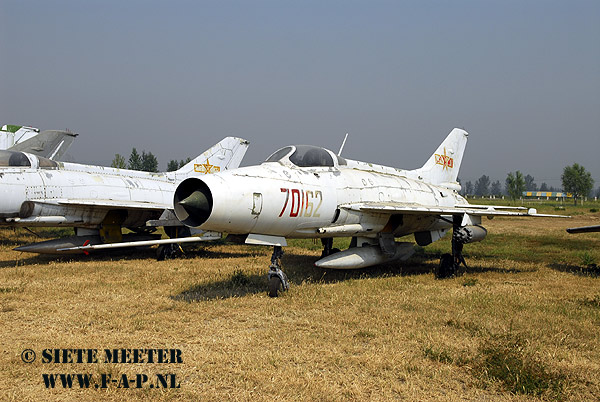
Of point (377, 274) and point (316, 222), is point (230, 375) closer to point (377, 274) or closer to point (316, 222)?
point (316, 222)

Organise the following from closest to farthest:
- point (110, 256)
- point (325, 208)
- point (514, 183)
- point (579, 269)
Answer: point (325, 208) → point (579, 269) → point (110, 256) → point (514, 183)

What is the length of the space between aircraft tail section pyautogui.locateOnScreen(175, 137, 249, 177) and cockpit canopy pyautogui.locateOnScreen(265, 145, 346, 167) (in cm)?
932

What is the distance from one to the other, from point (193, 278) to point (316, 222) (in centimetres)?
302

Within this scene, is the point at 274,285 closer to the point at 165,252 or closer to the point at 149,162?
the point at 165,252

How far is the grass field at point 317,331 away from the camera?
418cm

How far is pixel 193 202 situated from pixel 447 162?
9707mm

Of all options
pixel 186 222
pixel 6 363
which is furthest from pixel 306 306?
pixel 6 363

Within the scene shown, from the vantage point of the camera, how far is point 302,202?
7.74 m

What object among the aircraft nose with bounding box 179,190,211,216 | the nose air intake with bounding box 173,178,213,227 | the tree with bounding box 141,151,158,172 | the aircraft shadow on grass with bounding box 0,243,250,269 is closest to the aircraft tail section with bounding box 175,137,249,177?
the aircraft shadow on grass with bounding box 0,243,250,269

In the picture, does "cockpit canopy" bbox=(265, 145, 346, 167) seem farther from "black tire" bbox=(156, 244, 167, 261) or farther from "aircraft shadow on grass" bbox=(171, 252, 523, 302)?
"black tire" bbox=(156, 244, 167, 261)

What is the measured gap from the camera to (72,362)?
4715mm

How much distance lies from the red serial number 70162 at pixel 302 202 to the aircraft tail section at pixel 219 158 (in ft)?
33.2

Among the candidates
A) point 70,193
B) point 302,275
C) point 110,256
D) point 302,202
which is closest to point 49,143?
point 70,193

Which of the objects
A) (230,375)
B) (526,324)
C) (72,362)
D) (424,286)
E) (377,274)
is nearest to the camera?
(230,375)
